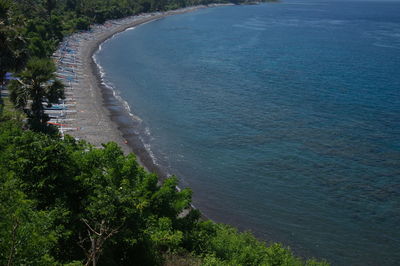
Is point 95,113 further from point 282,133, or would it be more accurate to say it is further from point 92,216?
point 92,216

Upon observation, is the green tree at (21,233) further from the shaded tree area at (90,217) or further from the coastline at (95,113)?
the coastline at (95,113)

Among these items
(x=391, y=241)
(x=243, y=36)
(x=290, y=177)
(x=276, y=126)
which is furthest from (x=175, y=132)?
(x=243, y=36)

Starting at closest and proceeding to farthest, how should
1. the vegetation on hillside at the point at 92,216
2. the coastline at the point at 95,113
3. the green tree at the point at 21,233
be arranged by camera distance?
the green tree at the point at 21,233 < the vegetation on hillside at the point at 92,216 < the coastline at the point at 95,113

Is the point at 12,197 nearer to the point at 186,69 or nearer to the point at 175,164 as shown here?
the point at 175,164

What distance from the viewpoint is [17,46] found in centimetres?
3581

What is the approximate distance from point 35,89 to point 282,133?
3278cm

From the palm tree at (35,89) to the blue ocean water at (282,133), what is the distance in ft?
48.4

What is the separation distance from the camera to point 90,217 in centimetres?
1856

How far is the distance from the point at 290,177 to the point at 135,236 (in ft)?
93.2

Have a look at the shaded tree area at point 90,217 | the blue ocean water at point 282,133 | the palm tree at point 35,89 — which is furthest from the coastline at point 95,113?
the shaded tree area at point 90,217

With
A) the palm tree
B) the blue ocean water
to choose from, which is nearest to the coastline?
the blue ocean water

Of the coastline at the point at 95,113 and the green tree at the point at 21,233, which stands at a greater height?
the green tree at the point at 21,233

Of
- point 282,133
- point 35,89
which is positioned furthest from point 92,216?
point 282,133

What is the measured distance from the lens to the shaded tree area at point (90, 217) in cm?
1403
